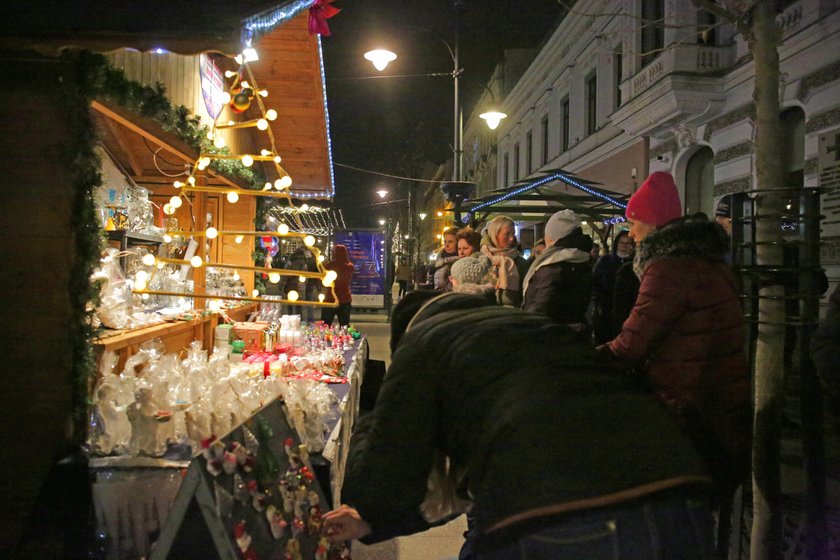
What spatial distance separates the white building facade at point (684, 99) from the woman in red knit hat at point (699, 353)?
2236 millimetres

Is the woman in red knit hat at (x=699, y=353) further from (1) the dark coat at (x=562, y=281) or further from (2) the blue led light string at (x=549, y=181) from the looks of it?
(2) the blue led light string at (x=549, y=181)

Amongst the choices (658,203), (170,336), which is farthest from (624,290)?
(170,336)

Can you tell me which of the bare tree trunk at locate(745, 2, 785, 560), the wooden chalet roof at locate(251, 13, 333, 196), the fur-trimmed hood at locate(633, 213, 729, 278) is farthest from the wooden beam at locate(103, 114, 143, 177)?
the bare tree trunk at locate(745, 2, 785, 560)

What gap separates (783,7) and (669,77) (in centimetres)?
239

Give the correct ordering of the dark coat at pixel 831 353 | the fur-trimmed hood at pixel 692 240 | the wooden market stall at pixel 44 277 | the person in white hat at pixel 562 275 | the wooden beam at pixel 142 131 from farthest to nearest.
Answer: the person in white hat at pixel 562 275, the wooden beam at pixel 142 131, the wooden market stall at pixel 44 277, the fur-trimmed hood at pixel 692 240, the dark coat at pixel 831 353

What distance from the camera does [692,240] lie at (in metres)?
2.66

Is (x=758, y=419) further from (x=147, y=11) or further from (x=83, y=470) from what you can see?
(x=147, y=11)

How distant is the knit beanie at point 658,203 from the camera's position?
3.08m

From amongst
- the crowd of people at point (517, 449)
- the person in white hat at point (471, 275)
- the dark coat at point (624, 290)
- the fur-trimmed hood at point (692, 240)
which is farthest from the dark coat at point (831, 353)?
the person in white hat at point (471, 275)

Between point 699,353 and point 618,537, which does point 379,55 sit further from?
point 618,537

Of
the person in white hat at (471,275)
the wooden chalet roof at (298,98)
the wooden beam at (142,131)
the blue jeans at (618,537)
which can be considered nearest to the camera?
the blue jeans at (618,537)

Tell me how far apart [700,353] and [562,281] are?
1862 millimetres

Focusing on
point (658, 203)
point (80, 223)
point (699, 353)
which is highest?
point (658, 203)

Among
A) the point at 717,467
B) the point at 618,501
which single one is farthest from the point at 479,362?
the point at 717,467
